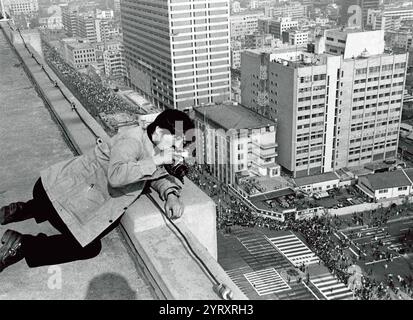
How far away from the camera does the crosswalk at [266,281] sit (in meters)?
12.6

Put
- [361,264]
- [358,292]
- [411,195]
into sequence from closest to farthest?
[358,292] < [361,264] < [411,195]

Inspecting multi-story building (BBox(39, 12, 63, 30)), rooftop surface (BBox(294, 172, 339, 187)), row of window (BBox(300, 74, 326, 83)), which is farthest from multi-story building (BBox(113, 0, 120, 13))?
rooftop surface (BBox(294, 172, 339, 187))

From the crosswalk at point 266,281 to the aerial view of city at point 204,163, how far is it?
0.06m

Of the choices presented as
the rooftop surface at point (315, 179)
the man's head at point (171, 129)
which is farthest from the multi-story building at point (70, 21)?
the man's head at point (171, 129)

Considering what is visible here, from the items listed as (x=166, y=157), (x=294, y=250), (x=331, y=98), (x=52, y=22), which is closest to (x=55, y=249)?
(x=166, y=157)

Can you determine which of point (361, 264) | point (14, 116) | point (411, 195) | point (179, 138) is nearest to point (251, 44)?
point (411, 195)

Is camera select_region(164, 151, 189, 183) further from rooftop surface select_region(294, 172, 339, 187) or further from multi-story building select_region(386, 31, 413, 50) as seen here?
multi-story building select_region(386, 31, 413, 50)

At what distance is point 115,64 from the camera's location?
45.0 m

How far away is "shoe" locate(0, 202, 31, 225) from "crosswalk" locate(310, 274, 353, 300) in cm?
993

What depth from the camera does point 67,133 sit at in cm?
499
